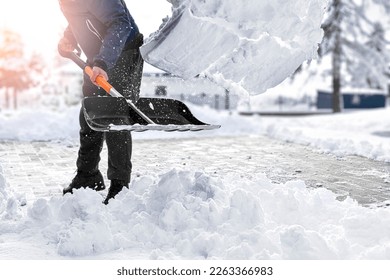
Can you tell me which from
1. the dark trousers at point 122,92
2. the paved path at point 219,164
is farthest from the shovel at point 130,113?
the paved path at point 219,164

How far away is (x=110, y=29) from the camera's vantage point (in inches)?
153

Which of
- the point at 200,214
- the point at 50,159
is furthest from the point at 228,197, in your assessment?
the point at 50,159

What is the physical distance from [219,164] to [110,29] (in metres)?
3.16

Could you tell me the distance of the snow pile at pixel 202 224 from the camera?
3.08 metres

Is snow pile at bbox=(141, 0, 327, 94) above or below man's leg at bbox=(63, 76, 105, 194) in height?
above

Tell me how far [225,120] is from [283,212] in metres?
8.67

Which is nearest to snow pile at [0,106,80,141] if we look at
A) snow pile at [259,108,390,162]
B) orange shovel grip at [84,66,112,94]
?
snow pile at [259,108,390,162]

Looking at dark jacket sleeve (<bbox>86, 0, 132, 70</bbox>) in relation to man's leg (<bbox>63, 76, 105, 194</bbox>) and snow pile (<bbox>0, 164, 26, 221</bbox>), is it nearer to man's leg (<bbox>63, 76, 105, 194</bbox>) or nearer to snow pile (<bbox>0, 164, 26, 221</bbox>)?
man's leg (<bbox>63, 76, 105, 194</bbox>)

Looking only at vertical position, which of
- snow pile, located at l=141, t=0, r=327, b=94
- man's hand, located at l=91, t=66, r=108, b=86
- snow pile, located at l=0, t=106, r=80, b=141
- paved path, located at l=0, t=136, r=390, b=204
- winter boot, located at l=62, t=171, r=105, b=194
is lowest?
paved path, located at l=0, t=136, r=390, b=204

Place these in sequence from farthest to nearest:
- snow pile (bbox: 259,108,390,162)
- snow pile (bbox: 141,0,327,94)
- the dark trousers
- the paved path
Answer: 1. snow pile (bbox: 259,108,390,162)
2. the paved path
3. the dark trousers
4. snow pile (bbox: 141,0,327,94)

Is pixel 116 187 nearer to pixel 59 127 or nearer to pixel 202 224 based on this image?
pixel 202 224

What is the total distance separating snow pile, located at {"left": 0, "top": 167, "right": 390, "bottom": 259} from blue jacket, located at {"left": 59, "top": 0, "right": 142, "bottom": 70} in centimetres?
100

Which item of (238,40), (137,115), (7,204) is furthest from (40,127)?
(238,40)

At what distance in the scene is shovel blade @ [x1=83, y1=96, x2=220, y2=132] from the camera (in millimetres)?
3723
